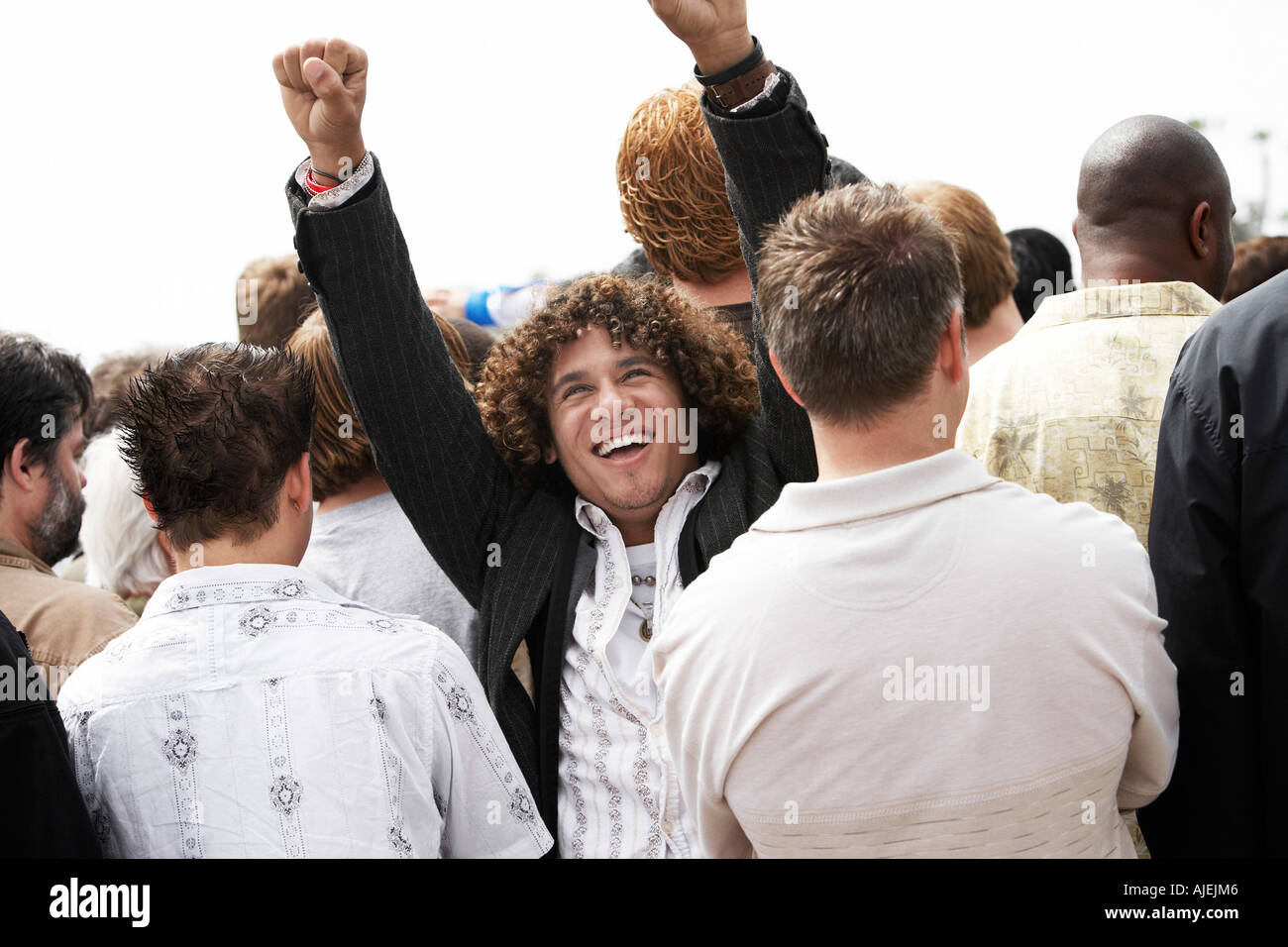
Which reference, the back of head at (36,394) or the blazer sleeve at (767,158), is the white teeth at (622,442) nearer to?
the blazer sleeve at (767,158)

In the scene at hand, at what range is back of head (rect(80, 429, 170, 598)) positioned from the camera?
320 centimetres

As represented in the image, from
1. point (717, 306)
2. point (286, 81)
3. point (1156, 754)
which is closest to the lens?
point (1156, 754)

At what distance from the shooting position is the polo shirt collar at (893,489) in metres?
1.62

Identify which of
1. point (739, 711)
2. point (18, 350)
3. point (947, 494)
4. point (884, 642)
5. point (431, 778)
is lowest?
point (431, 778)

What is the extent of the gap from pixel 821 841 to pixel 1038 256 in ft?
11.6

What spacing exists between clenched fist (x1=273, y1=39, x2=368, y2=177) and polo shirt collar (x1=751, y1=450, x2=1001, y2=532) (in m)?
1.27

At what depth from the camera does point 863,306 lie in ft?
5.49

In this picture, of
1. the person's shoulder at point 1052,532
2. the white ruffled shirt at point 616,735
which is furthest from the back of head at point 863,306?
the white ruffled shirt at point 616,735

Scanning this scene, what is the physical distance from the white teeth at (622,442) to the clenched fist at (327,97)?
767mm

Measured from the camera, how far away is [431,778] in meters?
1.92

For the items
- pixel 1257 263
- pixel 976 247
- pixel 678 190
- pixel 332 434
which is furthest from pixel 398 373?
pixel 1257 263

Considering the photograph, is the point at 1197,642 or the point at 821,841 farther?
the point at 1197,642
